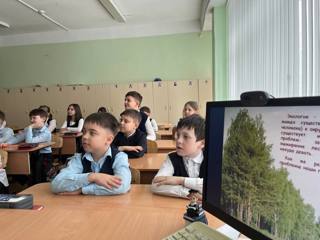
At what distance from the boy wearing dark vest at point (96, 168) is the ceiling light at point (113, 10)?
437cm

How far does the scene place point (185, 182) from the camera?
150 cm

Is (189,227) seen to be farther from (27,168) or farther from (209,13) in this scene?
(209,13)

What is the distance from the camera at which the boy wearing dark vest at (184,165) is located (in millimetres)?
1497

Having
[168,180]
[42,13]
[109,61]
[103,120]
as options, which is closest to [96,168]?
[103,120]

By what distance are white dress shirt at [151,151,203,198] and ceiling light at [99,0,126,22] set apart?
4651 mm

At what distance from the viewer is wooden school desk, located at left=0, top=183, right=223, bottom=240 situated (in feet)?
3.51

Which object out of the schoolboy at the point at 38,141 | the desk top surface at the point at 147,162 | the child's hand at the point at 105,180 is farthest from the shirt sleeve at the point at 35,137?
the child's hand at the point at 105,180

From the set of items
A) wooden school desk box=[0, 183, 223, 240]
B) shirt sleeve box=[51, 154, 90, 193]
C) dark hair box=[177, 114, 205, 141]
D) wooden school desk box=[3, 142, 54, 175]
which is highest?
dark hair box=[177, 114, 205, 141]

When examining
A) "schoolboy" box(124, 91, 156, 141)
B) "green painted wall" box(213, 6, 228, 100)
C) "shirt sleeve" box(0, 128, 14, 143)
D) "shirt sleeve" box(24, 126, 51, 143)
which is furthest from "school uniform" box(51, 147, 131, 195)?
"green painted wall" box(213, 6, 228, 100)

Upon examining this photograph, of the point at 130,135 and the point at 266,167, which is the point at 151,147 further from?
the point at 266,167

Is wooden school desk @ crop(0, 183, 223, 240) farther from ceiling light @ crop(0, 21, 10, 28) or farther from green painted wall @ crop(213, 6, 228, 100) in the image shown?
ceiling light @ crop(0, 21, 10, 28)

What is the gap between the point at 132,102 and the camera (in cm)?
391

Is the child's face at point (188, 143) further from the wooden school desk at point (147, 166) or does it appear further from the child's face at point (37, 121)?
the child's face at point (37, 121)

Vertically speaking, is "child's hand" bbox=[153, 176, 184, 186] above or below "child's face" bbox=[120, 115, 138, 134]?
below
